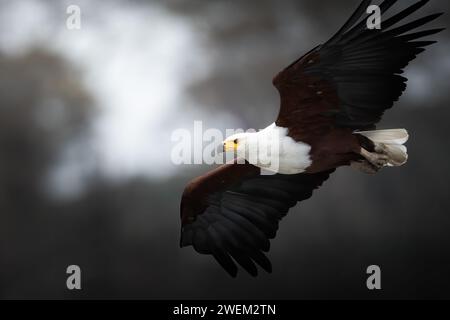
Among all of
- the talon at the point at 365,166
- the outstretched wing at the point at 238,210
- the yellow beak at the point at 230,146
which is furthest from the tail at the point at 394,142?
the yellow beak at the point at 230,146

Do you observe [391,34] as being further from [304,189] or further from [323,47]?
[304,189]

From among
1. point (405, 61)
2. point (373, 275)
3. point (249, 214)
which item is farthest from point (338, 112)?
point (373, 275)

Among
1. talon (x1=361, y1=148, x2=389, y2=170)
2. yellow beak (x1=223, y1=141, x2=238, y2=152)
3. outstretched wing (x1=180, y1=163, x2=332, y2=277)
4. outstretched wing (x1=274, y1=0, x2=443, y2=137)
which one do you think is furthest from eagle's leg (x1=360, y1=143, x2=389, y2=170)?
yellow beak (x1=223, y1=141, x2=238, y2=152)

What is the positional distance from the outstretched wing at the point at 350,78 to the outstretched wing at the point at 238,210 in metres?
0.85

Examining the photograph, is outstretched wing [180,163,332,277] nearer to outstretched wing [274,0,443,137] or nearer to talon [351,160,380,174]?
talon [351,160,380,174]

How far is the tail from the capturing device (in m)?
4.60

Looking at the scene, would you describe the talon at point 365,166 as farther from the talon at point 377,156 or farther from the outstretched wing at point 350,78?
the outstretched wing at point 350,78

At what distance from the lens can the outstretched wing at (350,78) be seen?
169 inches

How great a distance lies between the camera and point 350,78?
446 cm

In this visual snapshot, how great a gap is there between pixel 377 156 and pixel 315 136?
439 millimetres

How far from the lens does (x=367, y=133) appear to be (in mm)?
4688

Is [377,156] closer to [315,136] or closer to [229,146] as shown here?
[315,136]

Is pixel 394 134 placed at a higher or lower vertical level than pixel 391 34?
lower

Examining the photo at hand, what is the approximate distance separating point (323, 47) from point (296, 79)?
261 millimetres
